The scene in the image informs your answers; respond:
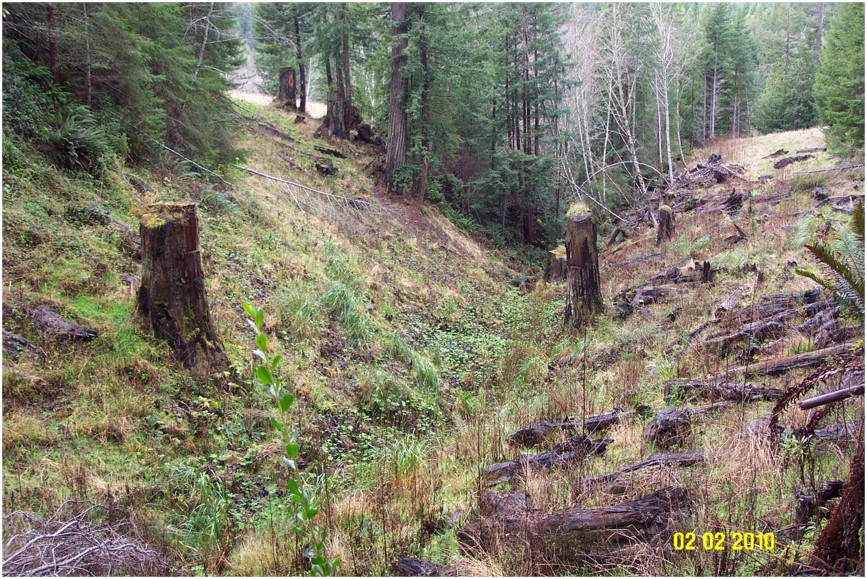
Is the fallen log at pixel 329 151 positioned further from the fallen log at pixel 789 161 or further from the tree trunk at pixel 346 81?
the fallen log at pixel 789 161

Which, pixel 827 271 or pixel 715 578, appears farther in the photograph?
pixel 827 271

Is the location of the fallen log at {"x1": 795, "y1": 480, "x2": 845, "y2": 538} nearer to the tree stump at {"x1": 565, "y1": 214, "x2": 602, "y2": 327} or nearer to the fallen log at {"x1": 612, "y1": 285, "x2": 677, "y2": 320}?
the tree stump at {"x1": 565, "y1": 214, "x2": 602, "y2": 327}

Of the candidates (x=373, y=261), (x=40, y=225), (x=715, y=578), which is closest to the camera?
(x=715, y=578)

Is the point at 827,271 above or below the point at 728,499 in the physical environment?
above

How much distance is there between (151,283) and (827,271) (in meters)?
5.72

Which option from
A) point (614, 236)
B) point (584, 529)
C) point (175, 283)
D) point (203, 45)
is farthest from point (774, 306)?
point (614, 236)

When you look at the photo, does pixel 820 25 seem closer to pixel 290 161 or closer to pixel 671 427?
pixel 290 161

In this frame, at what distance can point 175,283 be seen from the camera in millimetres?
5488

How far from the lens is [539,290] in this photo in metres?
14.5

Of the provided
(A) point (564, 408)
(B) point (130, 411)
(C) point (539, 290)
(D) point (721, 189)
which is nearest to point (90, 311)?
(B) point (130, 411)

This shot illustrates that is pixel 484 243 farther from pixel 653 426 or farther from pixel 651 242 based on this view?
pixel 653 426

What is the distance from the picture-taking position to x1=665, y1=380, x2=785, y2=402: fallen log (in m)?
4.63

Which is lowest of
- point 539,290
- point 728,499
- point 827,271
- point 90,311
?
point 539,290
